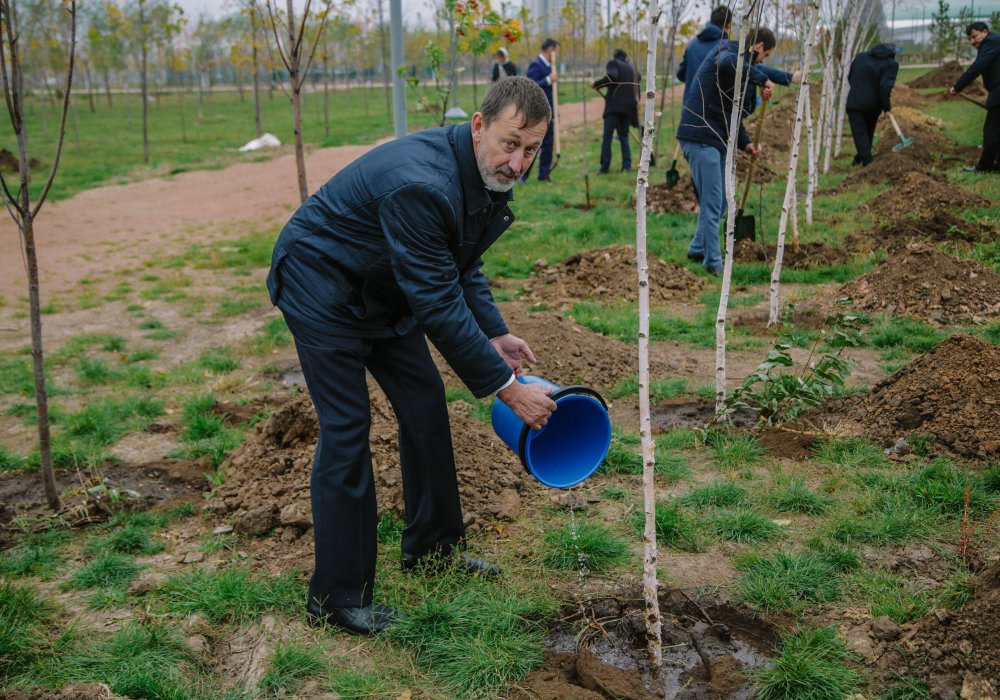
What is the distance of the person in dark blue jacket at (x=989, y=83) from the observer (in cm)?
1118

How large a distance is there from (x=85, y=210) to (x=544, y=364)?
10.9m

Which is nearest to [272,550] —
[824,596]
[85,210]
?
[824,596]

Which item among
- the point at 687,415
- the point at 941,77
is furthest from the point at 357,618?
the point at 941,77

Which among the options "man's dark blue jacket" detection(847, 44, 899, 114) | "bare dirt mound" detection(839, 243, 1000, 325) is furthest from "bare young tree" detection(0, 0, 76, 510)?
"man's dark blue jacket" detection(847, 44, 899, 114)

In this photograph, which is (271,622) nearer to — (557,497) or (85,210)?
(557,497)

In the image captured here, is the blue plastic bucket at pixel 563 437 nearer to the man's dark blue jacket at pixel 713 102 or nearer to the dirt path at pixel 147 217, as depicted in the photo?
the man's dark blue jacket at pixel 713 102

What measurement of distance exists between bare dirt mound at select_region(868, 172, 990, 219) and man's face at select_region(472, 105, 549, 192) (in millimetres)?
7640

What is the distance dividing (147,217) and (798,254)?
984cm

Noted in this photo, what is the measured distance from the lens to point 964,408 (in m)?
4.15

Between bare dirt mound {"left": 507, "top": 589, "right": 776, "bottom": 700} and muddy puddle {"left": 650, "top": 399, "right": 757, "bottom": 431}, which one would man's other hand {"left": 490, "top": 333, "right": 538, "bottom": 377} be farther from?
muddy puddle {"left": 650, "top": 399, "right": 757, "bottom": 431}

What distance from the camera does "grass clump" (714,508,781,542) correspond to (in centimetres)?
359

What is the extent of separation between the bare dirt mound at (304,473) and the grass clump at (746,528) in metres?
0.95

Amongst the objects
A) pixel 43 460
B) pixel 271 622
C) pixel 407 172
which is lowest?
pixel 271 622

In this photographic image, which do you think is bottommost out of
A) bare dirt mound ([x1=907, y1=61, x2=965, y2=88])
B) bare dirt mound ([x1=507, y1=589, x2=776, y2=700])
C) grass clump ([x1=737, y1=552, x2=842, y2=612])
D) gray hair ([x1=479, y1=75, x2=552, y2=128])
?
bare dirt mound ([x1=507, y1=589, x2=776, y2=700])
